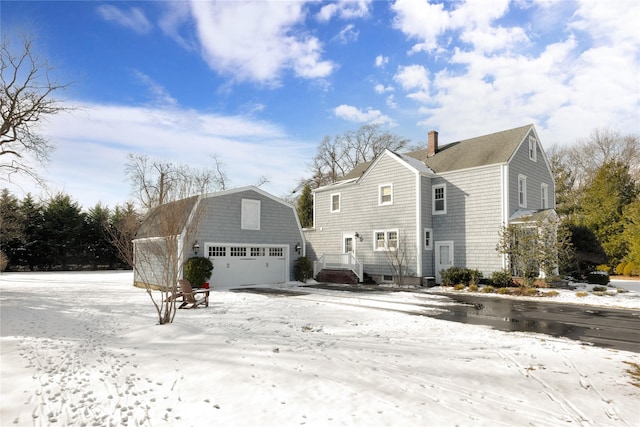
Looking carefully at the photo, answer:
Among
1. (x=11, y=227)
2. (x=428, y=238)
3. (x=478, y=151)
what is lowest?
(x=428, y=238)

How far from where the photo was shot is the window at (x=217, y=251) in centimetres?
1814

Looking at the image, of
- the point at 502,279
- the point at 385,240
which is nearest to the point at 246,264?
the point at 385,240

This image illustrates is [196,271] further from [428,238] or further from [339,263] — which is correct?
[428,238]

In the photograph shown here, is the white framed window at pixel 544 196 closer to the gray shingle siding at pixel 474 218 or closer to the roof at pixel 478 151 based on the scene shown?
the roof at pixel 478 151

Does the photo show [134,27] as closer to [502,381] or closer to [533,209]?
[502,381]

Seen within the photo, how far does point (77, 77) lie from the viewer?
1805 cm

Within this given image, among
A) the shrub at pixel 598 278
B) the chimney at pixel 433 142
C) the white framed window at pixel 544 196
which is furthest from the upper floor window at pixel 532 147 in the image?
the shrub at pixel 598 278

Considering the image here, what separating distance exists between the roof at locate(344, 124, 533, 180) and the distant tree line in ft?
80.4

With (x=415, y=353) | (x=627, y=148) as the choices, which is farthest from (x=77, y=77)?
(x=627, y=148)

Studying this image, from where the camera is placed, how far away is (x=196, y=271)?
16891mm

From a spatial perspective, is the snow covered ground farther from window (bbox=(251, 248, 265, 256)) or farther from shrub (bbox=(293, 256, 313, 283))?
shrub (bbox=(293, 256, 313, 283))

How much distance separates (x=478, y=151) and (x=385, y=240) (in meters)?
6.92

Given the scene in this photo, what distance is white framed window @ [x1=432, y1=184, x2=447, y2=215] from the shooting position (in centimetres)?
2047

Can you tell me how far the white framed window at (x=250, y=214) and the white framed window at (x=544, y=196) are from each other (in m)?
16.0
